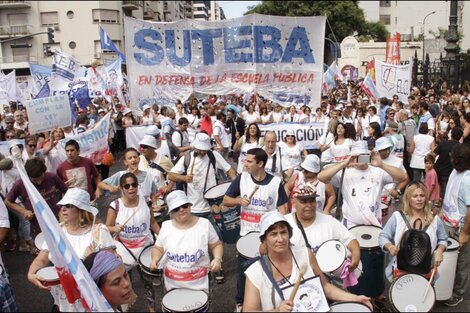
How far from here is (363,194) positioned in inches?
207

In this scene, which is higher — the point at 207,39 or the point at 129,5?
the point at 129,5

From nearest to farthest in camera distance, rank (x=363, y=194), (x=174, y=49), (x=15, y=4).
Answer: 1. (x=363, y=194)
2. (x=174, y=49)
3. (x=15, y=4)

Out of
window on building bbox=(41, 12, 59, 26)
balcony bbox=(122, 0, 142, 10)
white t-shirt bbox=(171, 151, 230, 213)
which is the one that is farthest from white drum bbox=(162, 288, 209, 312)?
balcony bbox=(122, 0, 142, 10)

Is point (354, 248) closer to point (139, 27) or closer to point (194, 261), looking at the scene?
point (194, 261)

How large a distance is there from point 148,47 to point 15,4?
4590cm

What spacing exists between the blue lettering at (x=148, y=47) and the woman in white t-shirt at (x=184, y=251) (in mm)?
5775

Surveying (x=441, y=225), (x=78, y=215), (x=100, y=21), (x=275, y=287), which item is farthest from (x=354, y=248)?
(x=100, y=21)

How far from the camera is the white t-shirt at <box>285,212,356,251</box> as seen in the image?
3.98m

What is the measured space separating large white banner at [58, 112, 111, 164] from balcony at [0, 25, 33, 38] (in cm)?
4485

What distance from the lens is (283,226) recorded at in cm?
315

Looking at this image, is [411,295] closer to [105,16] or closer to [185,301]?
[185,301]

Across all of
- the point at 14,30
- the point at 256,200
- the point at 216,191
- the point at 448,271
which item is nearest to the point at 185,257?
the point at 256,200

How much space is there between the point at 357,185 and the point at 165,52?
5.41 m

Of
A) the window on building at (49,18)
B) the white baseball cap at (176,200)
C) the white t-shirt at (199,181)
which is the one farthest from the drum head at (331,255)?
the window on building at (49,18)
